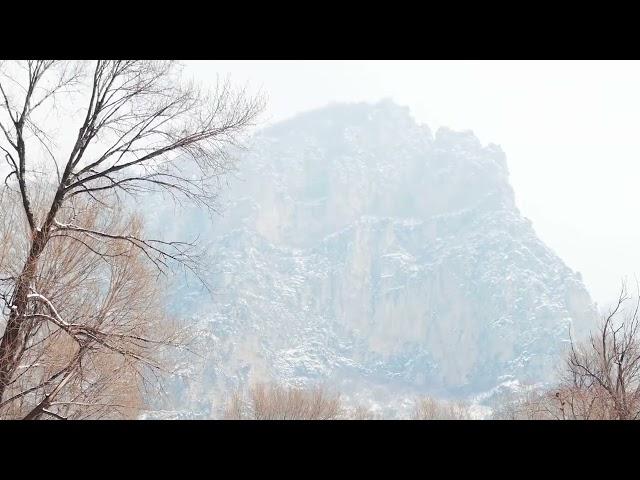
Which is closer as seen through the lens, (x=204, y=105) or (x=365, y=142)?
(x=204, y=105)

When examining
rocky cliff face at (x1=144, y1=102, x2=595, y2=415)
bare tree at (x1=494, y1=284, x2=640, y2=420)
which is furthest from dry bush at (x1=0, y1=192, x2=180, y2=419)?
rocky cliff face at (x1=144, y1=102, x2=595, y2=415)

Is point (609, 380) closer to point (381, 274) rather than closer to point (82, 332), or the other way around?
point (82, 332)

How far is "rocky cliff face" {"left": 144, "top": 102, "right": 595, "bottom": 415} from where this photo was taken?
409 feet

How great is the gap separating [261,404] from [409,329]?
370 ft

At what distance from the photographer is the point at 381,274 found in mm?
145750

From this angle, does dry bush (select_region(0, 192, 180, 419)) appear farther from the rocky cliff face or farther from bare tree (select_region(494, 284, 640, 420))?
the rocky cliff face

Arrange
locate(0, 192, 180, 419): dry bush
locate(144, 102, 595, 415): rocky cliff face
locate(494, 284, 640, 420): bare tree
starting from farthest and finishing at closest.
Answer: locate(144, 102, 595, 415): rocky cliff face
locate(494, 284, 640, 420): bare tree
locate(0, 192, 180, 419): dry bush

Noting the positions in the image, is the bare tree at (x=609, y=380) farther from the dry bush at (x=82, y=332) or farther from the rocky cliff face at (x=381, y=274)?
the rocky cliff face at (x=381, y=274)

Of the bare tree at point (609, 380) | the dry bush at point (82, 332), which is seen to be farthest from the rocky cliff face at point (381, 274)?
the bare tree at point (609, 380)

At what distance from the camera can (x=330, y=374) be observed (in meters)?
125

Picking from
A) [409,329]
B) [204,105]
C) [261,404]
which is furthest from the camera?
[409,329]

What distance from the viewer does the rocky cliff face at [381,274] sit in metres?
125
